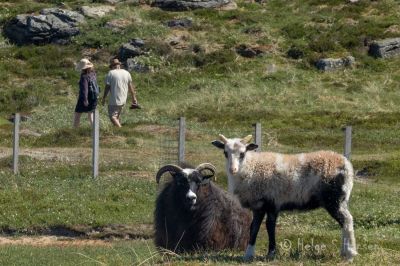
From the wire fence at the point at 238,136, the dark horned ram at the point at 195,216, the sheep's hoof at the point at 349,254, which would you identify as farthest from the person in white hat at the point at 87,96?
the sheep's hoof at the point at 349,254

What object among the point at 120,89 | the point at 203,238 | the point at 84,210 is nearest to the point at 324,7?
the point at 120,89

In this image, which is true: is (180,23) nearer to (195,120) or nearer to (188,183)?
(195,120)

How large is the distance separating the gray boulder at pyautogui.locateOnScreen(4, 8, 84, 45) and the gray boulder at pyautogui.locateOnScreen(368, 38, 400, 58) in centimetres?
1346

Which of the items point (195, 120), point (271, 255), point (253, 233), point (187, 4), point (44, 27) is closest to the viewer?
point (271, 255)

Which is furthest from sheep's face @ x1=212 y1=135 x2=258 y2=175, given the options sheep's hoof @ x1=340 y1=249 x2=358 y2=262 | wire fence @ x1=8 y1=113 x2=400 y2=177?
wire fence @ x1=8 y1=113 x2=400 y2=177

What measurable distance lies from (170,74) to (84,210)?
23139 millimetres

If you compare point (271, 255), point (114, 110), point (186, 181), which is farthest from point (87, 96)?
point (271, 255)

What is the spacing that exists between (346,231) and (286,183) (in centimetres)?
92

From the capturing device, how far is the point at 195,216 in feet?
50.1

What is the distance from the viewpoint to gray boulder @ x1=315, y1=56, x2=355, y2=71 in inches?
1687

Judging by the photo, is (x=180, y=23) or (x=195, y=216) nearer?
(x=195, y=216)

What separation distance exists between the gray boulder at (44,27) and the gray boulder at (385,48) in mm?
13462

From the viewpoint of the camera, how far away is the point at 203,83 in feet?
133

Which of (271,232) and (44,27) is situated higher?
(44,27)
